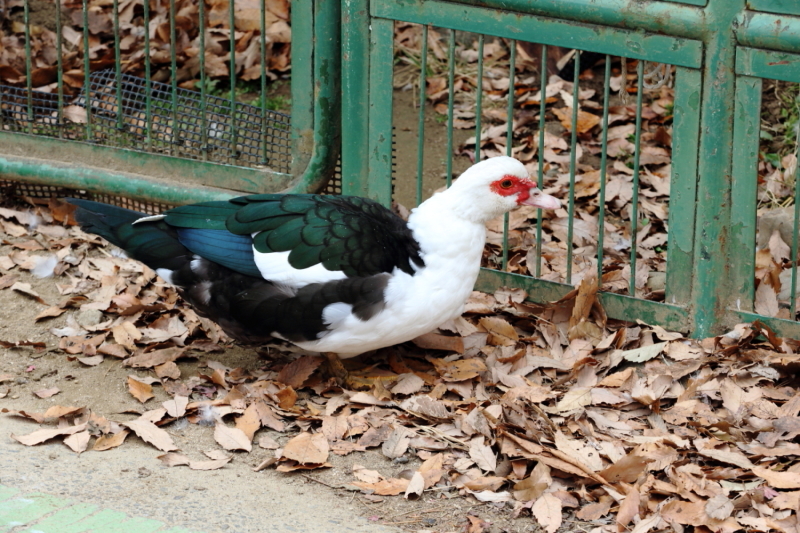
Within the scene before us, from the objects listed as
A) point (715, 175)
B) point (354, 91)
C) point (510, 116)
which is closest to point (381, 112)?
point (354, 91)

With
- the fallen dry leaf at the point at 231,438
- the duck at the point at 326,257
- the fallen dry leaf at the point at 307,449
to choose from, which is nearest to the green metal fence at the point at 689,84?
the duck at the point at 326,257

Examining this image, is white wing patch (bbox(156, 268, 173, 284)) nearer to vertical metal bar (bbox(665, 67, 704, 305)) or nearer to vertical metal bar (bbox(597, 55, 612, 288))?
vertical metal bar (bbox(597, 55, 612, 288))

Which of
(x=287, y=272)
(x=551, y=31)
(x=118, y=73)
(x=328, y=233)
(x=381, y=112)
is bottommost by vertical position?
(x=287, y=272)

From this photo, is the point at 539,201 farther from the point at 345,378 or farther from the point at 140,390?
the point at 140,390

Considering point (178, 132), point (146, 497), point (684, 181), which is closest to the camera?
point (146, 497)

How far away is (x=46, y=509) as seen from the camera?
10.7 feet

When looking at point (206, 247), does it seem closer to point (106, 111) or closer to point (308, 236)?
point (308, 236)

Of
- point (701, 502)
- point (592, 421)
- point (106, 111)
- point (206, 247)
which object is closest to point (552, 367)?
point (592, 421)

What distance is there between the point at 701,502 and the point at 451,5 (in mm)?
2197

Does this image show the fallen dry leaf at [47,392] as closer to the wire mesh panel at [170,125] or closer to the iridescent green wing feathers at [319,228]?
the iridescent green wing feathers at [319,228]

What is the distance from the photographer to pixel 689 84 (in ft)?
13.5

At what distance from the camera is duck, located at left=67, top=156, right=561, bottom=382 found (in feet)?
13.2

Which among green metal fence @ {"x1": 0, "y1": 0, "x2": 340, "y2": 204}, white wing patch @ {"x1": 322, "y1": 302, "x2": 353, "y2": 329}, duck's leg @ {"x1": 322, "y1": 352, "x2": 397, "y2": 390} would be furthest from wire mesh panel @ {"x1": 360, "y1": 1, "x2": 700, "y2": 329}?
white wing patch @ {"x1": 322, "y1": 302, "x2": 353, "y2": 329}

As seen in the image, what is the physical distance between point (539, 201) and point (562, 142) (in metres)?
2.08
